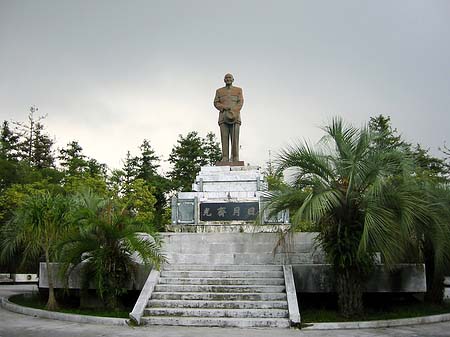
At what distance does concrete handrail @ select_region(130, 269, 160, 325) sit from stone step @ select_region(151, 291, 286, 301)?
0.56ft

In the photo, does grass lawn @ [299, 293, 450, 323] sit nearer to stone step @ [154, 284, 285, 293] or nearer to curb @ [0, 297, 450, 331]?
curb @ [0, 297, 450, 331]

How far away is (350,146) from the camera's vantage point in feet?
31.5

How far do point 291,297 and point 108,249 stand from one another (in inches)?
142

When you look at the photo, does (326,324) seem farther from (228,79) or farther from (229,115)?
(228,79)

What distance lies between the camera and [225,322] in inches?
345

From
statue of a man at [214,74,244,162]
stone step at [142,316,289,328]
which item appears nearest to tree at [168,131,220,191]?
statue of a man at [214,74,244,162]

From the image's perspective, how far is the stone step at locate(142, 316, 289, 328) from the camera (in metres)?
8.72

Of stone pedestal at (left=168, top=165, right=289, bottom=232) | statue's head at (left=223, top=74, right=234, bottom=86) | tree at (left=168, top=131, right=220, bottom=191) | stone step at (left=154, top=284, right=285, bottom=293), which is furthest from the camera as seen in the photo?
tree at (left=168, top=131, right=220, bottom=191)

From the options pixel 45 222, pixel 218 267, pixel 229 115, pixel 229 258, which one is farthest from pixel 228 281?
pixel 229 115

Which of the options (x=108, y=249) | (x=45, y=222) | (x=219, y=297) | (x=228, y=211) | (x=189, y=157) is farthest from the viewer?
(x=189, y=157)

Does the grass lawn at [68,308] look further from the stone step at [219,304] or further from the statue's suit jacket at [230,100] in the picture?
the statue's suit jacket at [230,100]

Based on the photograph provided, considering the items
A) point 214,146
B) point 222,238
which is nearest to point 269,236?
point 222,238

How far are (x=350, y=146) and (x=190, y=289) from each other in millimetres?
4146

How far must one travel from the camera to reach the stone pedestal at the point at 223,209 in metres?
14.2
